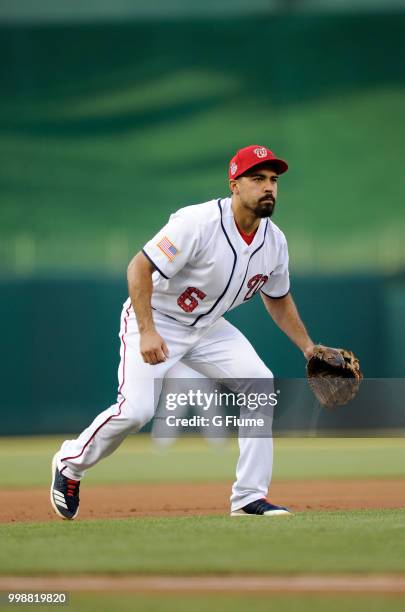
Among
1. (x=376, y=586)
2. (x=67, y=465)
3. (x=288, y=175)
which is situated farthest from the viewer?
(x=288, y=175)

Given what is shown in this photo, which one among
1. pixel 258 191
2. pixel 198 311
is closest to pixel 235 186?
pixel 258 191

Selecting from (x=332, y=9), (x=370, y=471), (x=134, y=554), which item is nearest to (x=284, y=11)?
(x=332, y=9)

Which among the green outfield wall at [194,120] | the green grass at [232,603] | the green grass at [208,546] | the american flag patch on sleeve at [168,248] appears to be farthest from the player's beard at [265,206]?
the green outfield wall at [194,120]

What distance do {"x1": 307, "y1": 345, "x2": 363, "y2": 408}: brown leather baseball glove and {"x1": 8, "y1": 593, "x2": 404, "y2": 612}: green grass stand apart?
7.46 ft

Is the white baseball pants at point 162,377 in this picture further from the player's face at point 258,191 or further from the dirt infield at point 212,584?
the dirt infield at point 212,584

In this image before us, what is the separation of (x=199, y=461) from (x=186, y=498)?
275 cm

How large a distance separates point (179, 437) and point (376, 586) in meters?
8.00

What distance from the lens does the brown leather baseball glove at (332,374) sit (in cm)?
520

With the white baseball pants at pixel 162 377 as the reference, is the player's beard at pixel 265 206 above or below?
above

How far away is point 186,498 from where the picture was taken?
21.7 feet

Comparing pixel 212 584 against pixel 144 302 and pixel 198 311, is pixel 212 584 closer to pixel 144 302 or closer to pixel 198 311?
pixel 144 302

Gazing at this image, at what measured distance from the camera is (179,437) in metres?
11.1

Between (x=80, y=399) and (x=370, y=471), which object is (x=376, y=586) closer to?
(x=370, y=471)

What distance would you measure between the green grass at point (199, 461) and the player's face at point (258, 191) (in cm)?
342
